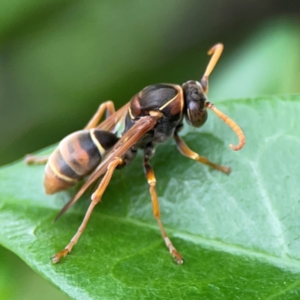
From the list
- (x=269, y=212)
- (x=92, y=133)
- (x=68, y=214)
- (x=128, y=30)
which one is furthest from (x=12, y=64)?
(x=269, y=212)

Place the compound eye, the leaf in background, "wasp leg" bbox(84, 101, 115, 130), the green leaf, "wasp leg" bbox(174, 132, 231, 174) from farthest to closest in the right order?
the leaf in background → "wasp leg" bbox(84, 101, 115, 130) → the compound eye → "wasp leg" bbox(174, 132, 231, 174) → the green leaf

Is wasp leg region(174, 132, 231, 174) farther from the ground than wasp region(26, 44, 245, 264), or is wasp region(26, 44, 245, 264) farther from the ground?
→ wasp region(26, 44, 245, 264)

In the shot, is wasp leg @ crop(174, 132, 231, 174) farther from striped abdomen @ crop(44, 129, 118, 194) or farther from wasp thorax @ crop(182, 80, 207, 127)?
striped abdomen @ crop(44, 129, 118, 194)

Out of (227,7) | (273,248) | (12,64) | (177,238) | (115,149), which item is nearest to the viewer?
(273,248)

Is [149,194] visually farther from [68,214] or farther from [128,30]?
[128,30]

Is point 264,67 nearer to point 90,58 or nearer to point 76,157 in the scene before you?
point 90,58

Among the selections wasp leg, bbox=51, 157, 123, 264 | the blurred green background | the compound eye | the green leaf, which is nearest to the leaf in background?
the blurred green background
